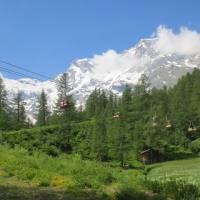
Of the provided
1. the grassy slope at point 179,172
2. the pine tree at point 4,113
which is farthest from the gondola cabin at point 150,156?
the pine tree at point 4,113

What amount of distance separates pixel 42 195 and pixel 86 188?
299 cm

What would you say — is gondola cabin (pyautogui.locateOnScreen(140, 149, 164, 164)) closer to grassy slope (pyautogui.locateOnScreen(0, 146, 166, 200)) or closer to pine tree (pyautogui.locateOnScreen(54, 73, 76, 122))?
pine tree (pyautogui.locateOnScreen(54, 73, 76, 122))

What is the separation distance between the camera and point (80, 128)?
116562 millimetres

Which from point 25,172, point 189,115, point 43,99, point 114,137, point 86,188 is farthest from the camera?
point 43,99

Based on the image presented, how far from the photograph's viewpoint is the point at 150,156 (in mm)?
108875

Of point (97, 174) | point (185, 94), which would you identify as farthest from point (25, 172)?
point (185, 94)


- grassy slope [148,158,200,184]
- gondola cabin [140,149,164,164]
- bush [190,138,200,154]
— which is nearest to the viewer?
grassy slope [148,158,200,184]

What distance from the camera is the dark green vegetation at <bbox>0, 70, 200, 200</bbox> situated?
68.5 ft

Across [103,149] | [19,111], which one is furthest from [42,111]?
[103,149]

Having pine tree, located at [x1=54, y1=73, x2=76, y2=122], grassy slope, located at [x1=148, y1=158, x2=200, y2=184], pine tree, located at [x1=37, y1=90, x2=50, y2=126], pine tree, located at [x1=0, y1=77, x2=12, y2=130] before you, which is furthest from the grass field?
pine tree, located at [x1=37, y1=90, x2=50, y2=126]

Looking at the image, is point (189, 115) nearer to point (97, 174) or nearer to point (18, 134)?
point (18, 134)

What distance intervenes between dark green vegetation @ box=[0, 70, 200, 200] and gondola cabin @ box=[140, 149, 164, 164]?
1.07 m

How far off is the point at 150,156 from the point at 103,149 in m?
18.1

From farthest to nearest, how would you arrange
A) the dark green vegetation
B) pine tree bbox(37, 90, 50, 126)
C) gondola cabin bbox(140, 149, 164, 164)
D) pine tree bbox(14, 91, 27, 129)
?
pine tree bbox(37, 90, 50, 126) < pine tree bbox(14, 91, 27, 129) < gondola cabin bbox(140, 149, 164, 164) < the dark green vegetation
